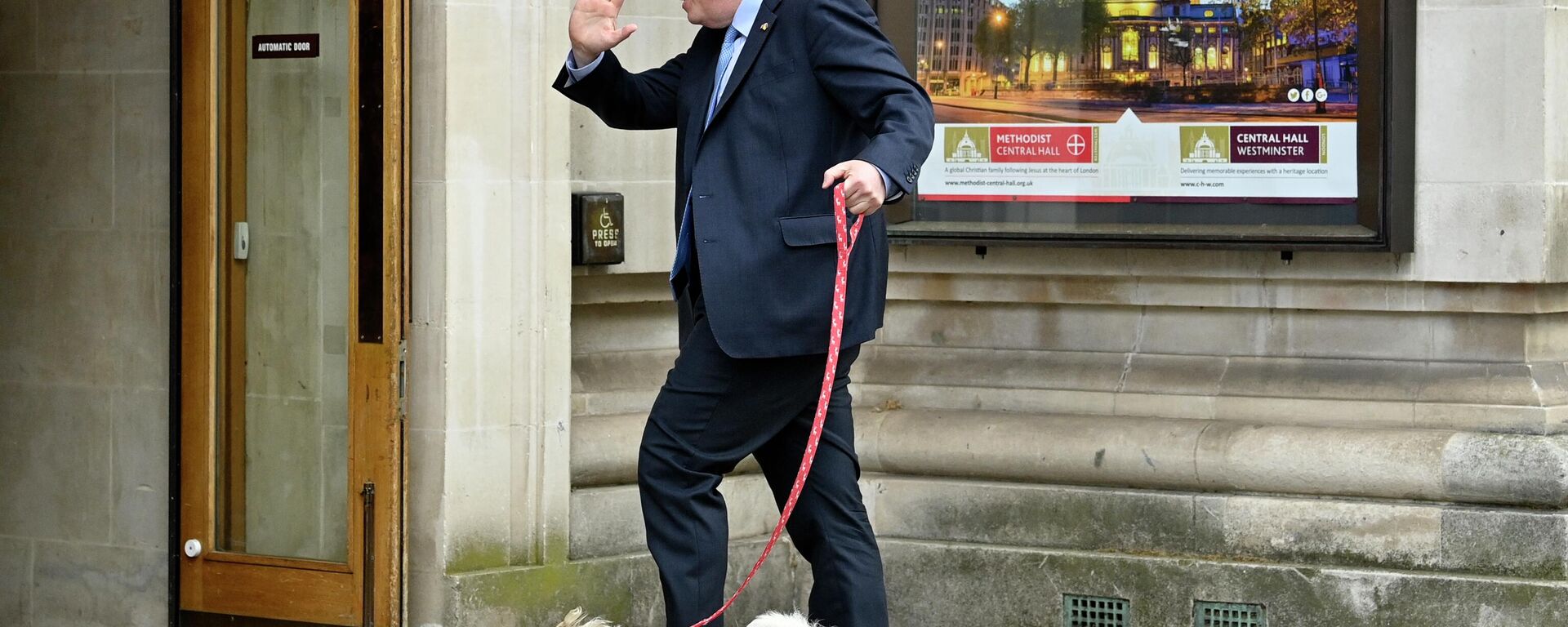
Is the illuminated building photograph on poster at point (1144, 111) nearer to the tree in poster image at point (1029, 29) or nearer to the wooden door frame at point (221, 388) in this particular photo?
the tree in poster image at point (1029, 29)

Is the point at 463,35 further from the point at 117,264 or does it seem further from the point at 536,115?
the point at 117,264

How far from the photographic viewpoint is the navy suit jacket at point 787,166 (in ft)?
13.9

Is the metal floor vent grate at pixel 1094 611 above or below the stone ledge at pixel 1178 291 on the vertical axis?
below

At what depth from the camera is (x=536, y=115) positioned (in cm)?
570

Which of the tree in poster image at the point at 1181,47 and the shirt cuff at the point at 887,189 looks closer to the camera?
the shirt cuff at the point at 887,189

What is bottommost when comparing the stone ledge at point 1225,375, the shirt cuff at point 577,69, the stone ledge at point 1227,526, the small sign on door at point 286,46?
the stone ledge at point 1227,526

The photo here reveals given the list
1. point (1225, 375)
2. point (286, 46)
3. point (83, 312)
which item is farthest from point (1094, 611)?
point (83, 312)

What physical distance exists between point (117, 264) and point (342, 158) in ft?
2.81

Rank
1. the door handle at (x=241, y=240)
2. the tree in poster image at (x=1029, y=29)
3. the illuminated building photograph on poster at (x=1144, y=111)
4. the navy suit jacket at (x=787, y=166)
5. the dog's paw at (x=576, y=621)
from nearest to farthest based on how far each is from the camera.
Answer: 1. the navy suit jacket at (x=787, y=166)
2. the dog's paw at (x=576, y=621)
3. the door handle at (x=241, y=240)
4. the illuminated building photograph on poster at (x=1144, y=111)
5. the tree in poster image at (x=1029, y=29)

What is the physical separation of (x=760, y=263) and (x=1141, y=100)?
250 cm

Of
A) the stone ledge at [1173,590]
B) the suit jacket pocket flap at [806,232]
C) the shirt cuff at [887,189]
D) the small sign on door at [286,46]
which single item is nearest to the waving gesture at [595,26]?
the suit jacket pocket flap at [806,232]

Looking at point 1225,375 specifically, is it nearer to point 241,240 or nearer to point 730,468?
point 730,468

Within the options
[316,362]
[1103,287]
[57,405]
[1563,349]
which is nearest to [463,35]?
[316,362]

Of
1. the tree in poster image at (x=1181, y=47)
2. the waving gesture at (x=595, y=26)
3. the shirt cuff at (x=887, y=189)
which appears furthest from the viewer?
the tree in poster image at (x=1181, y=47)
